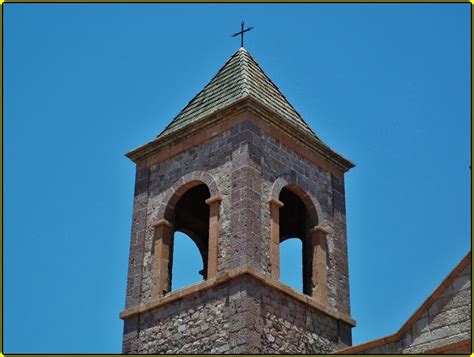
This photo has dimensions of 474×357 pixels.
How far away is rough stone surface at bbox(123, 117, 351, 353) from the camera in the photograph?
48.1ft

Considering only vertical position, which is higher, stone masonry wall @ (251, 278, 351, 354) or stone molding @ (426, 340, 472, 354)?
stone masonry wall @ (251, 278, 351, 354)

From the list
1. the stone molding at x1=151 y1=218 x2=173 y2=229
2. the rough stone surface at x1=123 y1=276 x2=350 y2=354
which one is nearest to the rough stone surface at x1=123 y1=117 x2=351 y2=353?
the rough stone surface at x1=123 y1=276 x2=350 y2=354

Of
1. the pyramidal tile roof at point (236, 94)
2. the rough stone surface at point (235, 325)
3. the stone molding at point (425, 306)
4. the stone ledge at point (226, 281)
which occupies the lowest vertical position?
the stone molding at point (425, 306)

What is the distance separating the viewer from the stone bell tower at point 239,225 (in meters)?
14.8

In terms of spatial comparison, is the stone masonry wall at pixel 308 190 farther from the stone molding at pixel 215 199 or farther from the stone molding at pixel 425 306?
the stone molding at pixel 425 306

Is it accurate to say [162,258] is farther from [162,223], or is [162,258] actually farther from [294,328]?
[294,328]

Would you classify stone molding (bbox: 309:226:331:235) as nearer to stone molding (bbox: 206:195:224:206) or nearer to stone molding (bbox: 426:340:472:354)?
stone molding (bbox: 206:195:224:206)

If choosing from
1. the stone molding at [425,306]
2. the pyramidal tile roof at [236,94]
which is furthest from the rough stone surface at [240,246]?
the stone molding at [425,306]

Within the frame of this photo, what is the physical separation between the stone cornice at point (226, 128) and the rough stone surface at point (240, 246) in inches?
8.7

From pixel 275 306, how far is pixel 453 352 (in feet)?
13.6

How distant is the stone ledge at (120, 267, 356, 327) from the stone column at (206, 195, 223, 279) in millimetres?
220

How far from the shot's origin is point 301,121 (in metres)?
18.0

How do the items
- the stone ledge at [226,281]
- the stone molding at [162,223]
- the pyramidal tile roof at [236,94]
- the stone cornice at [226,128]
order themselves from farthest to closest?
the pyramidal tile roof at [236,94] < the stone molding at [162,223] < the stone cornice at [226,128] < the stone ledge at [226,281]

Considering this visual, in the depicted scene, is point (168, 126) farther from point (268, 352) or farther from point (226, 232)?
point (268, 352)
